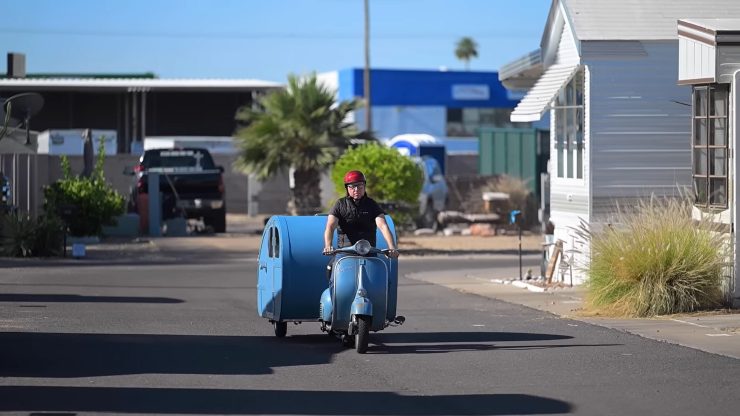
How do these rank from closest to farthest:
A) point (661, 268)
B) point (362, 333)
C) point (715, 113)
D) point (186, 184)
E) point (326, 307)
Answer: point (362, 333), point (326, 307), point (661, 268), point (715, 113), point (186, 184)

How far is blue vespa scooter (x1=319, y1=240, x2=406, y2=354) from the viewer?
12.0 meters

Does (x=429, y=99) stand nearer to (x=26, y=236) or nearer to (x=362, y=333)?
(x=26, y=236)

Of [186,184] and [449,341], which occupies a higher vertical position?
[186,184]

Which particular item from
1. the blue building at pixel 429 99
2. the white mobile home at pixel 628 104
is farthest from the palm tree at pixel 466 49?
the white mobile home at pixel 628 104

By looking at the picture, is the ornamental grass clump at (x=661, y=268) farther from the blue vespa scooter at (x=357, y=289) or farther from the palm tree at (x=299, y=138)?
the palm tree at (x=299, y=138)

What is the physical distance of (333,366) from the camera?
11172 millimetres

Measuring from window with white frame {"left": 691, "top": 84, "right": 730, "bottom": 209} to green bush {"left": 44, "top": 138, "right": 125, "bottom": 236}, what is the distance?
15.0 m

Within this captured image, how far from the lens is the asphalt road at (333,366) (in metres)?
9.11

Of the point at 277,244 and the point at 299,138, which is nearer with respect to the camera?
the point at 277,244

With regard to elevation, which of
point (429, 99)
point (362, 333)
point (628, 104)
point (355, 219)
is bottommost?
point (362, 333)

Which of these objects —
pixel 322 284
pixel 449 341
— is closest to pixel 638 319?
pixel 449 341

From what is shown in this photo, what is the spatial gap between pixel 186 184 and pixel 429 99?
3212 centimetres

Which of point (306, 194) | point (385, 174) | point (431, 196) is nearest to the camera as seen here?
point (385, 174)

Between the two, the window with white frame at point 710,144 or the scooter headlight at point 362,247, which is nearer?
the scooter headlight at point 362,247
